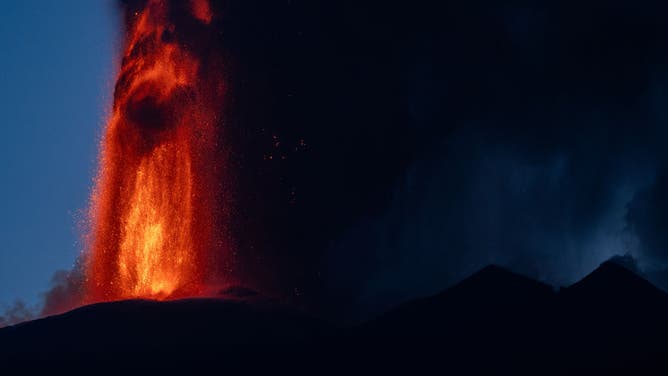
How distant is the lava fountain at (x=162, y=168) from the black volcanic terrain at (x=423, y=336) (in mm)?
7884

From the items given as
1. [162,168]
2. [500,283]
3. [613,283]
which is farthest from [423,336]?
[162,168]

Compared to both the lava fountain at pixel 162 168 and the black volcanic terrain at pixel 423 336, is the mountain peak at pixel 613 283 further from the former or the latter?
the lava fountain at pixel 162 168

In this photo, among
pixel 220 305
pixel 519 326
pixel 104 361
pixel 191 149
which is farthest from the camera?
pixel 191 149

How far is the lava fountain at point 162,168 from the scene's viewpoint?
A: 5312cm

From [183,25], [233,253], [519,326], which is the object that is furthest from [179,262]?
[519,326]

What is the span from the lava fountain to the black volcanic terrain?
25.9 ft

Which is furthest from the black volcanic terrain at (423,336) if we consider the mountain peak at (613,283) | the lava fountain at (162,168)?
the lava fountain at (162,168)

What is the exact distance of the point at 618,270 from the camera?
3591 cm

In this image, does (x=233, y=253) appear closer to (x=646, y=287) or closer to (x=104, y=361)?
(x=104, y=361)

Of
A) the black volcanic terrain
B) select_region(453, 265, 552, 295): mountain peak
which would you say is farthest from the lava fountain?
select_region(453, 265, 552, 295): mountain peak

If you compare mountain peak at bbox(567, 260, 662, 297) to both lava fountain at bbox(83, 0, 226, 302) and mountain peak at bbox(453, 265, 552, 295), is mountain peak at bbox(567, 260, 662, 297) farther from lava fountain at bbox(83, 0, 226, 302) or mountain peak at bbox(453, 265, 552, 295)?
lava fountain at bbox(83, 0, 226, 302)

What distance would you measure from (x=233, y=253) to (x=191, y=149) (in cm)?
821

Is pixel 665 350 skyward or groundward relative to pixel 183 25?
groundward

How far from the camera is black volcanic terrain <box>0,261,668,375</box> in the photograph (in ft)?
109
